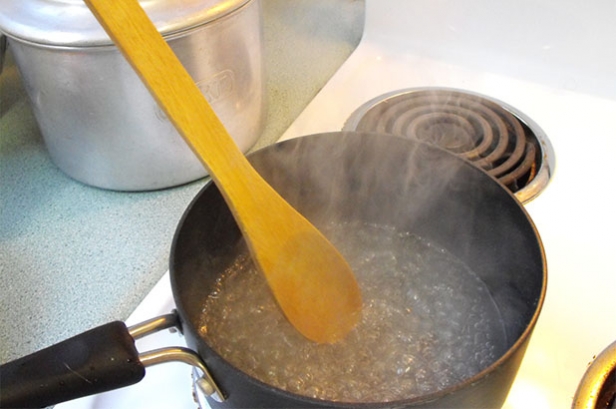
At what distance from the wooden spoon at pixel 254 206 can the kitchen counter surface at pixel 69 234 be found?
0.49ft

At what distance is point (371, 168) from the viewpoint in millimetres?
521

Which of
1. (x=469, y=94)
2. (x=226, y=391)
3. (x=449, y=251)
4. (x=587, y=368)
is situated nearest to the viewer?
(x=226, y=391)

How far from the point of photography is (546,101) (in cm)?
68

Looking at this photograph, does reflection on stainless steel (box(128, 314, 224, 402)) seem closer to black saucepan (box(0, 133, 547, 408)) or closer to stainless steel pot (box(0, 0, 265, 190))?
black saucepan (box(0, 133, 547, 408))

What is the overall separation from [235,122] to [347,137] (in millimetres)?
153

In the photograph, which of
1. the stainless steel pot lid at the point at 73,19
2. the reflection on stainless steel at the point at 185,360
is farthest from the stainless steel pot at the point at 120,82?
the reflection on stainless steel at the point at 185,360

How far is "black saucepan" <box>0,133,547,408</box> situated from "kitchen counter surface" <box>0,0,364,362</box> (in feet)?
0.31

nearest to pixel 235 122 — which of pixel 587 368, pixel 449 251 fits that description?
pixel 449 251

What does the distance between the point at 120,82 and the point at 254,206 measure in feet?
0.61

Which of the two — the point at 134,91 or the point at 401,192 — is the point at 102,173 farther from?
the point at 401,192

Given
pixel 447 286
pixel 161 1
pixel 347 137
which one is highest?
pixel 161 1

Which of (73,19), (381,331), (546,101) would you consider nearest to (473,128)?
(546,101)

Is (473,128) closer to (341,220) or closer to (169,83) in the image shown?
(341,220)

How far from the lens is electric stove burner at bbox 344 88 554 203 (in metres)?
0.58
